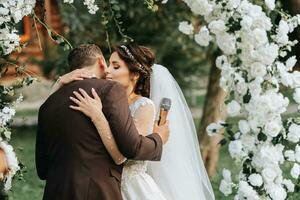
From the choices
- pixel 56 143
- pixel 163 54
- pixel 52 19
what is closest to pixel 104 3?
pixel 56 143

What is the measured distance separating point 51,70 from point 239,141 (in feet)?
33.9

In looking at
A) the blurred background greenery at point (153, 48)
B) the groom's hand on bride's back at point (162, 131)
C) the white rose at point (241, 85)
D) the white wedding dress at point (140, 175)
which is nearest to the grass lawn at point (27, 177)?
the blurred background greenery at point (153, 48)

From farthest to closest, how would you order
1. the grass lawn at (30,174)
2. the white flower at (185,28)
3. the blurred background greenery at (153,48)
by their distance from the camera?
the blurred background greenery at (153,48) → the grass lawn at (30,174) → the white flower at (185,28)

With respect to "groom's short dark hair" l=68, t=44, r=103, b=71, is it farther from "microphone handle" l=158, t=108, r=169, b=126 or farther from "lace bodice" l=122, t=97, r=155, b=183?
"microphone handle" l=158, t=108, r=169, b=126

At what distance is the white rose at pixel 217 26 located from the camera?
3.73m

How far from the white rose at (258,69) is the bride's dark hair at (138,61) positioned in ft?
1.85

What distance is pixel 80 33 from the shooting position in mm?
11289

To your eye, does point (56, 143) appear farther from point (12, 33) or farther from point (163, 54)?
point (163, 54)

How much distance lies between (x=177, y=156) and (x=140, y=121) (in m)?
0.77

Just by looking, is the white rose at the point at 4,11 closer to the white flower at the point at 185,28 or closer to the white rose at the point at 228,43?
the white flower at the point at 185,28

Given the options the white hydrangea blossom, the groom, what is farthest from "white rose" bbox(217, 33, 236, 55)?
the groom

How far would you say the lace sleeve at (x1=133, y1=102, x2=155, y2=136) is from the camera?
3.71 meters

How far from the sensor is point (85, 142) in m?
3.45

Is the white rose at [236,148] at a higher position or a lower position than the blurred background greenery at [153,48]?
higher
